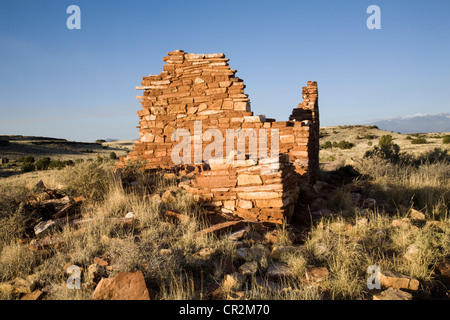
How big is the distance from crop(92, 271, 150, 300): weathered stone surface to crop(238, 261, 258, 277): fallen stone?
109cm

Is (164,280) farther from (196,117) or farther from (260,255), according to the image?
(196,117)

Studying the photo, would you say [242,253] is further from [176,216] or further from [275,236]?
[176,216]

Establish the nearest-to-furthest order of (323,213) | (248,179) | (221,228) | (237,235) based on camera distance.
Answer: (237,235) → (221,228) → (248,179) → (323,213)

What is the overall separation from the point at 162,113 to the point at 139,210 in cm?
434

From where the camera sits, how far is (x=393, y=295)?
275 cm

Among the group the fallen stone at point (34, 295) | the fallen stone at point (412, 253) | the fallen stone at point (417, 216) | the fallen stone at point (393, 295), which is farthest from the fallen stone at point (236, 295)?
the fallen stone at point (417, 216)

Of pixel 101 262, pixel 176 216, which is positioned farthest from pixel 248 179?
Result: pixel 101 262

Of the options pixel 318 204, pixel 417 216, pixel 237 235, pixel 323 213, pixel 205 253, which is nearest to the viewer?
pixel 205 253

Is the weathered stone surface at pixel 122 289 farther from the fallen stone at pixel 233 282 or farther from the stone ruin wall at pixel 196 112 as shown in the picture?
the stone ruin wall at pixel 196 112

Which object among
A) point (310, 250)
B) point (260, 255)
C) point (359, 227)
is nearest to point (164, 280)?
point (260, 255)

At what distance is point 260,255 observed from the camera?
12.2ft

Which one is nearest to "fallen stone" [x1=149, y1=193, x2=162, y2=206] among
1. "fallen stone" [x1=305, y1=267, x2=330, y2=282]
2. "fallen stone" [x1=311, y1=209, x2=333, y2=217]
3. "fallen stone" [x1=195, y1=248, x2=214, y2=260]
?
"fallen stone" [x1=195, y1=248, x2=214, y2=260]

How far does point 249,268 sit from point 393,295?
4.72ft

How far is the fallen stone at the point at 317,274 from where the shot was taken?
3.15 metres
